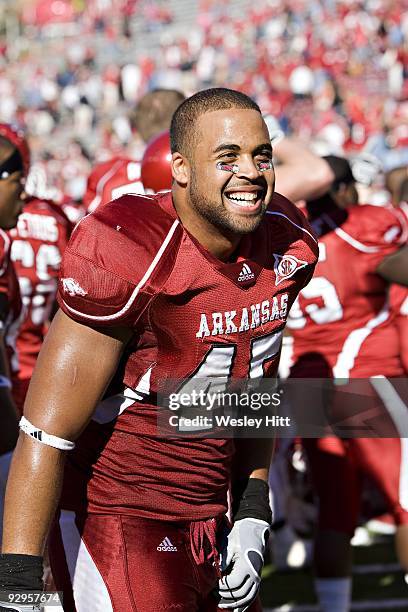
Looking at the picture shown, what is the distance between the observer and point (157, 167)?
3729 mm

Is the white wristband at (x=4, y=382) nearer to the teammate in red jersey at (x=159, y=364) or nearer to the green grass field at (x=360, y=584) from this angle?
the teammate in red jersey at (x=159, y=364)

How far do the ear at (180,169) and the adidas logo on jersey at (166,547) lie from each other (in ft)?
2.85

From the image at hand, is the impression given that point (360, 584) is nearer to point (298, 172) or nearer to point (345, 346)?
point (345, 346)

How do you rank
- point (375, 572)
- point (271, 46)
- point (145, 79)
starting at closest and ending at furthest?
point (375, 572) < point (271, 46) < point (145, 79)

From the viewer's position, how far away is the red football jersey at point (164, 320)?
2146 millimetres

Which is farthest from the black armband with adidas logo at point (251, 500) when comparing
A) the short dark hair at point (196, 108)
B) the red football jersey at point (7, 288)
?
the red football jersey at point (7, 288)

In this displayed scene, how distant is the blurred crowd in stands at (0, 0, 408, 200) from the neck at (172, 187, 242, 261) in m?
10.8

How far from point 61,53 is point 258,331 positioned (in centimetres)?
2435

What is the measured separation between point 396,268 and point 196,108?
6.11 feet

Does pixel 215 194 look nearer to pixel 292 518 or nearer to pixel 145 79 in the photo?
pixel 292 518

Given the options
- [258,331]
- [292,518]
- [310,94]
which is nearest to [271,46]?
[310,94]

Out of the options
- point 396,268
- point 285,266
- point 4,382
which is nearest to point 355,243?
point 396,268

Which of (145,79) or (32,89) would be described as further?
(32,89)

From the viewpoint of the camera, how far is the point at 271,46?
2023 centimetres
